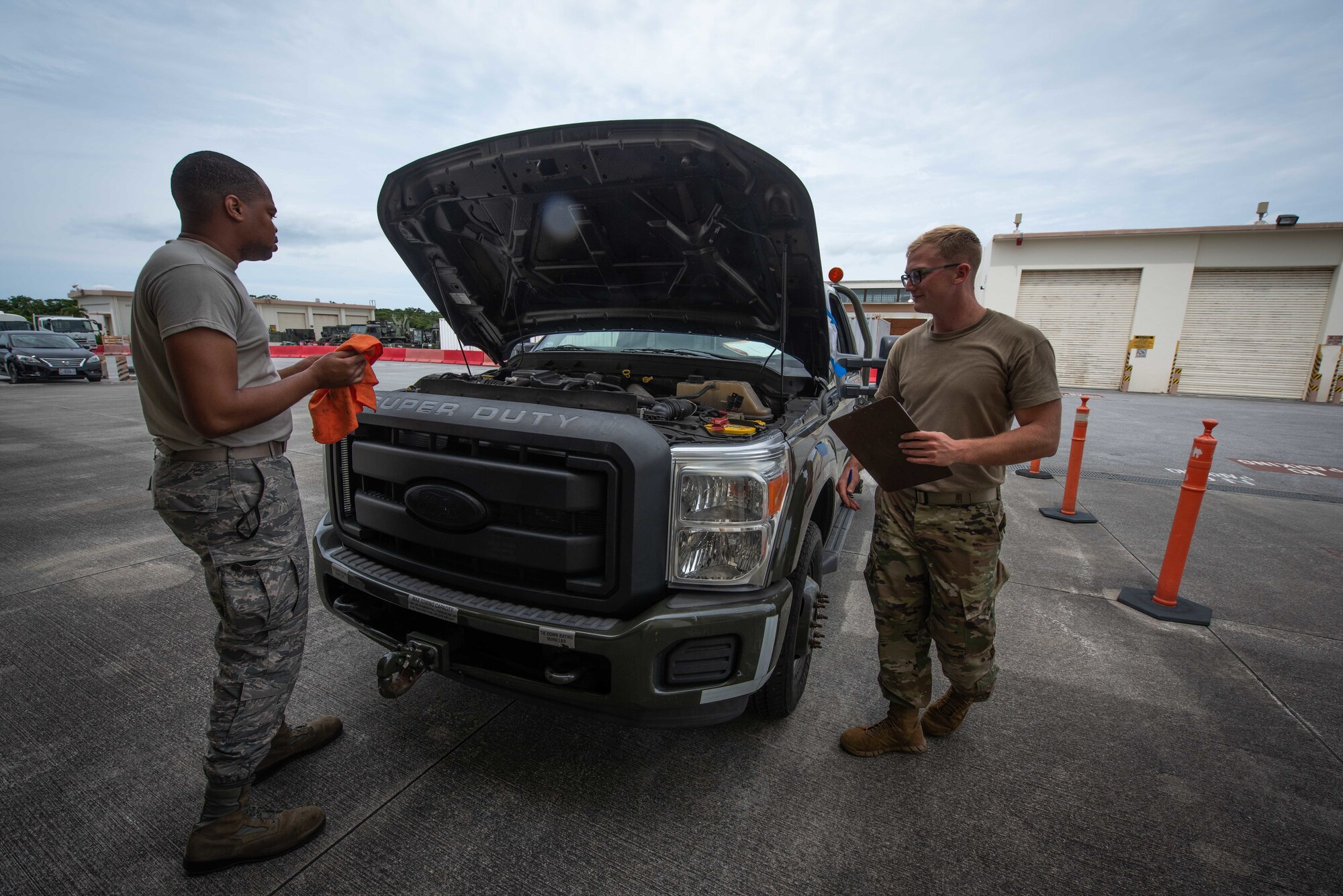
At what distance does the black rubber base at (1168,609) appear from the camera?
3.37 m

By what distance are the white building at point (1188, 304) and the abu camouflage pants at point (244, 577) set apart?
81.9 ft

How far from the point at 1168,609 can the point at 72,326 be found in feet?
112

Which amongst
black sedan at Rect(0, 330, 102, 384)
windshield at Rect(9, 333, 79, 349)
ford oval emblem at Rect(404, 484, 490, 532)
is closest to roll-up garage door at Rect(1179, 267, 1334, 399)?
ford oval emblem at Rect(404, 484, 490, 532)

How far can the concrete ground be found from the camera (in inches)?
68.1

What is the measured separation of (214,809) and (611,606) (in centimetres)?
126

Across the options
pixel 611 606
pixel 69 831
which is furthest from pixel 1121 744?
pixel 69 831

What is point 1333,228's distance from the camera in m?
19.0

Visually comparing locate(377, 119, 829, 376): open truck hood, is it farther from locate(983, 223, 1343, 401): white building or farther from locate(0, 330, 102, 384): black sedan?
locate(983, 223, 1343, 401): white building

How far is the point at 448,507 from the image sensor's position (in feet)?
6.01

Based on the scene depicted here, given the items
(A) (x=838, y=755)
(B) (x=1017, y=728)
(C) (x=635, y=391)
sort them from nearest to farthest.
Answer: (A) (x=838, y=755), (B) (x=1017, y=728), (C) (x=635, y=391)

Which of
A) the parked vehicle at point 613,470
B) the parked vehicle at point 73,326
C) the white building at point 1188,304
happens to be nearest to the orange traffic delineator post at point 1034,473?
the parked vehicle at point 613,470

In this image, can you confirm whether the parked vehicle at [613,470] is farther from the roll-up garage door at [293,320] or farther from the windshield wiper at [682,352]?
the roll-up garage door at [293,320]

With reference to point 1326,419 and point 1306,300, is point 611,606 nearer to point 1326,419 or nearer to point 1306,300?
point 1326,419

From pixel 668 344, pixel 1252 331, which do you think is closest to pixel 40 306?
pixel 668 344
